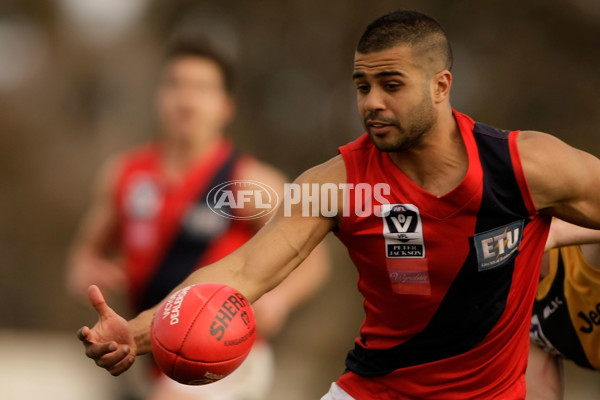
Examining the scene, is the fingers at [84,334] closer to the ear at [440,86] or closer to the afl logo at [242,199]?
the ear at [440,86]

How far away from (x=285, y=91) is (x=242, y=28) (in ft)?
3.70

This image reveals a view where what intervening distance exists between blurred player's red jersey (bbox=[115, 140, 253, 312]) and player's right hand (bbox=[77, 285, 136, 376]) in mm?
2226

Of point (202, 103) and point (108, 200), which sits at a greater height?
point (202, 103)

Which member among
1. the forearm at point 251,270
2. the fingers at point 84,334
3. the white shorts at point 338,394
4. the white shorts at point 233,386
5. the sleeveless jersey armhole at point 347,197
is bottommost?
the white shorts at point 233,386

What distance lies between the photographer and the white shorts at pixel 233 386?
5527 millimetres

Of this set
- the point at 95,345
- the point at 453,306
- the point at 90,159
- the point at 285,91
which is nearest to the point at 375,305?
the point at 453,306

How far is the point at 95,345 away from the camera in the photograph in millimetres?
3617

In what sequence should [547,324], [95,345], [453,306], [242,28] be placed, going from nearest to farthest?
[95,345] < [453,306] < [547,324] < [242,28]

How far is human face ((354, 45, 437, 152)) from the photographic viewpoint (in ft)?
12.8

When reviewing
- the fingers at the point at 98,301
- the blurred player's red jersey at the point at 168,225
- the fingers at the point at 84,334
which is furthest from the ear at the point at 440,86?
the blurred player's red jersey at the point at 168,225

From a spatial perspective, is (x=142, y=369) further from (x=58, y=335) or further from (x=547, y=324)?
(x=58, y=335)

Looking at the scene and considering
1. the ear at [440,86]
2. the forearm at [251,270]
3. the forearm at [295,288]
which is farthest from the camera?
the forearm at [295,288]

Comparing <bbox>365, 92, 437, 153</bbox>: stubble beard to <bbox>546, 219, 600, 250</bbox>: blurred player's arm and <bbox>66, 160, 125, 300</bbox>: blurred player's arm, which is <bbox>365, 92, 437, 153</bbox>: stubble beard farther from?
<bbox>66, 160, 125, 300</bbox>: blurred player's arm

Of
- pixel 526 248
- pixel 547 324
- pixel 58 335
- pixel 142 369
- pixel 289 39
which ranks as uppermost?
pixel 289 39
